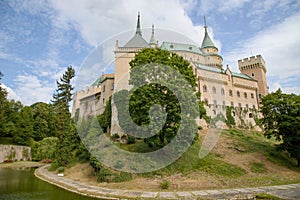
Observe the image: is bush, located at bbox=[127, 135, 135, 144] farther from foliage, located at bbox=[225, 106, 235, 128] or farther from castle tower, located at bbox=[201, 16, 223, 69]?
castle tower, located at bbox=[201, 16, 223, 69]

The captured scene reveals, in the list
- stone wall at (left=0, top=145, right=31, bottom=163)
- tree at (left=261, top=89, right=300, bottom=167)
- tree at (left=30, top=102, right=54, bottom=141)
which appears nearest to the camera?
tree at (left=261, top=89, right=300, bottom=167)

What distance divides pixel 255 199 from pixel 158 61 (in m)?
11.8

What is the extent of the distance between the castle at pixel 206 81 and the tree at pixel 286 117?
13655 millimetres

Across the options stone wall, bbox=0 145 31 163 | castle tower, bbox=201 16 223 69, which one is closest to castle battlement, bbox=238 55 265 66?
castle tower, bbox=201 16 223 69

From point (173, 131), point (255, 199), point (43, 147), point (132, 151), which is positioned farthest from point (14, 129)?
point (255, 199)

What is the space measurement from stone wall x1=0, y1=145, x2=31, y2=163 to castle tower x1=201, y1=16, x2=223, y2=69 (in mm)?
40030

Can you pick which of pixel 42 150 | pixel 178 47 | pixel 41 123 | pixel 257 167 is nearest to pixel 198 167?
pixel 257 167

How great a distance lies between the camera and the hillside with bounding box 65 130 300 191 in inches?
533

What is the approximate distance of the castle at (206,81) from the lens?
2978 centimetres

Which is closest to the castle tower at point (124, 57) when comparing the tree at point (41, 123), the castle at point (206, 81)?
the castle at point (206, 81)

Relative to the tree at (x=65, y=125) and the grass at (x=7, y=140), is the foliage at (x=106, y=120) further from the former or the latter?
the grass at (x=7, y=140)

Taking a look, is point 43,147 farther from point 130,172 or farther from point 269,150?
point 269,150

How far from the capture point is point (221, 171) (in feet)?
51.8

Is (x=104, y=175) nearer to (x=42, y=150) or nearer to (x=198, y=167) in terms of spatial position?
(x=198, y=167)
